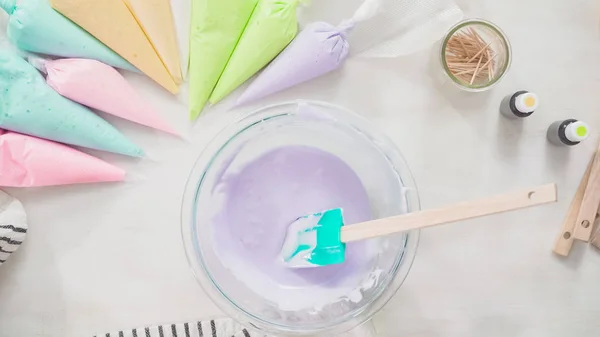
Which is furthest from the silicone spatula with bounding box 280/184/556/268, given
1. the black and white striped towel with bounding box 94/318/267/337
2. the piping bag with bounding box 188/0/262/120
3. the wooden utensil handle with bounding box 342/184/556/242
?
the piping bag with bounding box 188/0/262/120

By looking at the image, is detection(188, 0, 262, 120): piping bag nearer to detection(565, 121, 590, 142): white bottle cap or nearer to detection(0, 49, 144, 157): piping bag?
detection(0, 49, 144, 157): piping bag

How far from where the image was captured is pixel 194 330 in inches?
32.8

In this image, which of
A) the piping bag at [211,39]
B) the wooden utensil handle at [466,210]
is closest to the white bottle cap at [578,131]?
the wooden utensil handle at [466,210]

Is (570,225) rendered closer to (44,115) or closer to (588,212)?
(588,212)

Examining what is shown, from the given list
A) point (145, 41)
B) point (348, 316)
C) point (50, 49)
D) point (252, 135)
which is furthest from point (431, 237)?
point (50, 49)

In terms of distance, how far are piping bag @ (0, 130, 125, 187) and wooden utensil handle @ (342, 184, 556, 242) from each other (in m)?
0.39

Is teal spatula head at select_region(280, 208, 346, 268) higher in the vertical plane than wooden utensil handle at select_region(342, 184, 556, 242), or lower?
higher

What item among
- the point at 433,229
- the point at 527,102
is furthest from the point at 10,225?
the point at 527,102

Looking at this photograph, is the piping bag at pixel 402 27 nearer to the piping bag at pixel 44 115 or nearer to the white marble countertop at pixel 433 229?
the white marble countertop at pixel 433 229

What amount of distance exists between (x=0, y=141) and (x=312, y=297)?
0.45 meters

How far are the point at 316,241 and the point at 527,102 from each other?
0.34 m

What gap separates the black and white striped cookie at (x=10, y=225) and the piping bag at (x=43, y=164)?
3cm

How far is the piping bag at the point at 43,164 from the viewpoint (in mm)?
800

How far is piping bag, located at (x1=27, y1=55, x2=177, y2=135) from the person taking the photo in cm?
80
